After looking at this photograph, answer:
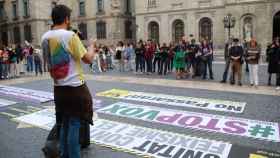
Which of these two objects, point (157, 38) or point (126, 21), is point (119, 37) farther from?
point (157, 38)

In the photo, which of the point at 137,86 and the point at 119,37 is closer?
the point at 137,86

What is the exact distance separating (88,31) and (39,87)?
38.3m

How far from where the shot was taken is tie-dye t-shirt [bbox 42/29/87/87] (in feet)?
11.2

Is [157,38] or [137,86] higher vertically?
[157,38]

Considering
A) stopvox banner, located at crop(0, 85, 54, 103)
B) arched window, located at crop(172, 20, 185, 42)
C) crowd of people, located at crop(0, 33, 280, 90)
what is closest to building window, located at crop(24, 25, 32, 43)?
arched window, located at crop(172, 20, 185, 42)

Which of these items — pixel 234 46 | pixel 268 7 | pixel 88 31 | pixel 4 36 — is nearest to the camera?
pixel 234 46

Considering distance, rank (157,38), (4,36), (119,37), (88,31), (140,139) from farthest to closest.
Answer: (4,36)
(88,31)
(119,37)
(157,38)
(140,139)

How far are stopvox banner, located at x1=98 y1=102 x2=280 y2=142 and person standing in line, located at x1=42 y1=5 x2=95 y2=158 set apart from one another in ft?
11.4

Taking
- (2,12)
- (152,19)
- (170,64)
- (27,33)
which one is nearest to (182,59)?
(170,64)

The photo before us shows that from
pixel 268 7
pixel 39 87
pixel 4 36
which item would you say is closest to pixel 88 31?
pixel 4 36

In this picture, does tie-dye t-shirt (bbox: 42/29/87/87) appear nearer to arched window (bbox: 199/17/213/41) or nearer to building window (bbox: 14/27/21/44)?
arched window (bbox: 199/17/213/41)

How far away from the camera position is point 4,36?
2279 inches

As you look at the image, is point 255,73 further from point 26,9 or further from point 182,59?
point 26,9

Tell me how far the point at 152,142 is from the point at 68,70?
2640 mm
